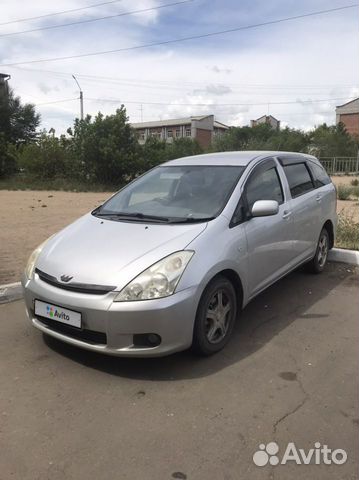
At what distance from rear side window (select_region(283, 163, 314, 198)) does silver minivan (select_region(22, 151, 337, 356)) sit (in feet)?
0.13

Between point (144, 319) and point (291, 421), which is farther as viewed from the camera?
point (144, 319)

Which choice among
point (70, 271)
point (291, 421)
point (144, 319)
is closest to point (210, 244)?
point (144, 319)

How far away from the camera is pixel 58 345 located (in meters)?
3.96

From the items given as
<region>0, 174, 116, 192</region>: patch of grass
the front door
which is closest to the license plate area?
the front door

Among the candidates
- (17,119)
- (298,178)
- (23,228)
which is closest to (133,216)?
(298,178)

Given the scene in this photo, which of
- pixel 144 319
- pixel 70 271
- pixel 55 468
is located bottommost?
pixel 55 468

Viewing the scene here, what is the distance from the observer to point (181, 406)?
10.1ft

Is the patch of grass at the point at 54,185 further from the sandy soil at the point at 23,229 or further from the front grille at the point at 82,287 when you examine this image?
the front grille at the point at 82,287

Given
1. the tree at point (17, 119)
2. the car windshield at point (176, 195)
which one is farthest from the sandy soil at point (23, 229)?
the tree at point (17, 119)

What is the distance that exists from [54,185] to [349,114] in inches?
2520

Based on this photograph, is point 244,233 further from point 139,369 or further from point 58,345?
point 58,345

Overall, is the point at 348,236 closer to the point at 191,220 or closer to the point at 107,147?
the point at 191,220

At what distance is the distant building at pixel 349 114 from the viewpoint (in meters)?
74.2

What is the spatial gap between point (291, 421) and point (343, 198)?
47.7 ft
